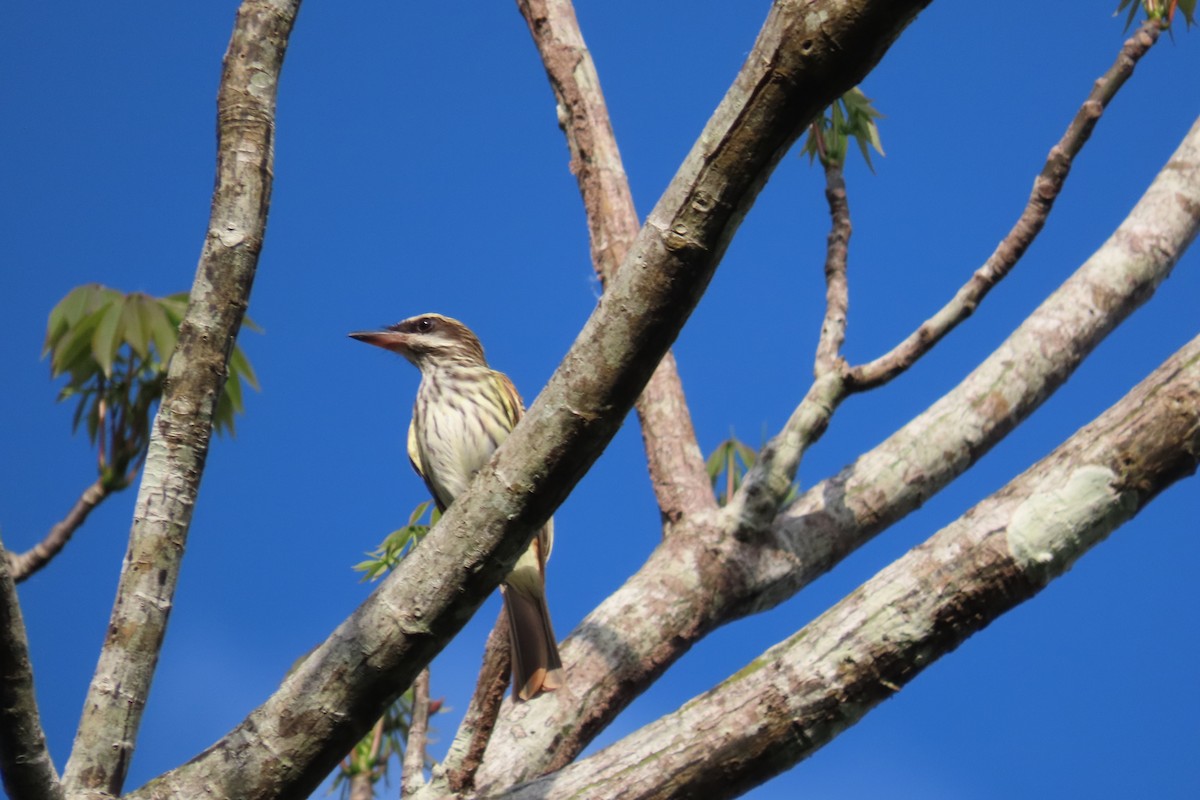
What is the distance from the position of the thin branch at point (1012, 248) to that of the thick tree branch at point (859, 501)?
1.38 feet

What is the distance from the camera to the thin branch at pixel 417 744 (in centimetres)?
373

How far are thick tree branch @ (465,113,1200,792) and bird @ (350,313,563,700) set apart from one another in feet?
2.13

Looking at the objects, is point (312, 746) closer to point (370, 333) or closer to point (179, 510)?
point (179, 510)

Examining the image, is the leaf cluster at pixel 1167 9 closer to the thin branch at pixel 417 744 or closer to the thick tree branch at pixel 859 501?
the thick tree branch at pixel 859 501

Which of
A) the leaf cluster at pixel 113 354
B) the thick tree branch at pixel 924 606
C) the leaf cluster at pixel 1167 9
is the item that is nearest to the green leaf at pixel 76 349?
the leaf cluster at pixel 113 354

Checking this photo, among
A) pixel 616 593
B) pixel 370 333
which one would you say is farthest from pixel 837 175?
pixel 370 333

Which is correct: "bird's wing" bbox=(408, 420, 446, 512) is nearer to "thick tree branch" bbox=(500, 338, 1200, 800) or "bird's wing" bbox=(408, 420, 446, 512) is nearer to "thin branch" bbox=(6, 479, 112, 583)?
"thin branch" bbox=(6, 479, 112, 583)

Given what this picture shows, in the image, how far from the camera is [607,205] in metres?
5.65

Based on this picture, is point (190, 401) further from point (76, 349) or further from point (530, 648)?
point (530, 648)

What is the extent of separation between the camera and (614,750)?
2902mm

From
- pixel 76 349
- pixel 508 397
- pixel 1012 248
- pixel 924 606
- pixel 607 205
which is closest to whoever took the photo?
pixel 924 606

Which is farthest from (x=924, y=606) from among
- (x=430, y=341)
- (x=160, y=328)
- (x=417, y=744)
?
(x=430, y=341)

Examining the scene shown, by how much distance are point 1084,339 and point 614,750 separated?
9.55 ft

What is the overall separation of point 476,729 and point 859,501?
189cm
